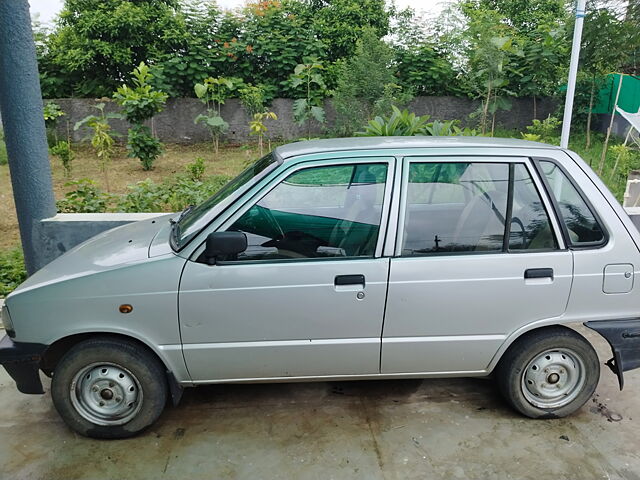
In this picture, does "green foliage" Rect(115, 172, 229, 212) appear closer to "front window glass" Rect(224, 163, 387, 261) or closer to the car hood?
the car hood

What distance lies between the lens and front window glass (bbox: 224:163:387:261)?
3504 millimetres

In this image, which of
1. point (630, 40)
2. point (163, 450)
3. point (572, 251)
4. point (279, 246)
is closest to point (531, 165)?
point (572, 251)

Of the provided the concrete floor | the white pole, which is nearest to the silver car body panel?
the concrete floor

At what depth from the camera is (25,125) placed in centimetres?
530

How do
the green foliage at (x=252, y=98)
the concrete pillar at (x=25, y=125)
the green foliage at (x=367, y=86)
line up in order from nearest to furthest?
1. the concrete pillar at (x=25, y=125)
2. the green foliage at (x=367, y=86)
3. the green foliage at (x=252, y=98)

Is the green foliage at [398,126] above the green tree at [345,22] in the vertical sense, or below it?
below

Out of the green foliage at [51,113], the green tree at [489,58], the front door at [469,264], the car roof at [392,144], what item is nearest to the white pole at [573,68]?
the car roof at [392,144]

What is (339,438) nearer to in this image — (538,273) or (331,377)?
(331,377)

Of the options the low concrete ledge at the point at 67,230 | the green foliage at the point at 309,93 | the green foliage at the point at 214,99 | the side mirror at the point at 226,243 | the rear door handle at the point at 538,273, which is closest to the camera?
the side mirror at the point at 226,243

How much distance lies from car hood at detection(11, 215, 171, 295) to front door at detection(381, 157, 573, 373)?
5.60 feet

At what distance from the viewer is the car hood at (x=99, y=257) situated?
3.52 meters

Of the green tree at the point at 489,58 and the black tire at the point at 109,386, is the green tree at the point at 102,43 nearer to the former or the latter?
the green tree at the point at 489,58

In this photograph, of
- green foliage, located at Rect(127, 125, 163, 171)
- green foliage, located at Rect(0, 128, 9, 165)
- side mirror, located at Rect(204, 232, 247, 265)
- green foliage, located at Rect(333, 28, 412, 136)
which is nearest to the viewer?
side mirror, located at Rect(204, 232, 247, 265)

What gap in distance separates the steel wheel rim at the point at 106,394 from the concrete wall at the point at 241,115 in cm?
994
